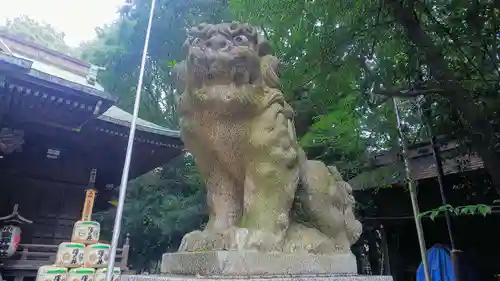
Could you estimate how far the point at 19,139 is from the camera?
557 centimetres

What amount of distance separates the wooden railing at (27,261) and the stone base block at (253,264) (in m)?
4.64

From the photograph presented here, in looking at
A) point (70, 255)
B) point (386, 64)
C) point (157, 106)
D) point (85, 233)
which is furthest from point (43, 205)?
point (386, 64)

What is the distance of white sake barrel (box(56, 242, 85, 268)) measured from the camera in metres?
5.08

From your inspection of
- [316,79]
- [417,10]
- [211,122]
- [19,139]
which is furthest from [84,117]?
[417,10]

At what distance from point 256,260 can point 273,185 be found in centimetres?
39

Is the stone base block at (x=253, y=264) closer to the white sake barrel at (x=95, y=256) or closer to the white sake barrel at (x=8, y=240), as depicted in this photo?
the white sake barrel at (x=95, y=256)

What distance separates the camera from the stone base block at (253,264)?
1.58 meters

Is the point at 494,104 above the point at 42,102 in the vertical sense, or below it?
below

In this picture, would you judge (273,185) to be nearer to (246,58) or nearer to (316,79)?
(246,58)

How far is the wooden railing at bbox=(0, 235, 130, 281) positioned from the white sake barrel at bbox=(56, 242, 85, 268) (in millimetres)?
669

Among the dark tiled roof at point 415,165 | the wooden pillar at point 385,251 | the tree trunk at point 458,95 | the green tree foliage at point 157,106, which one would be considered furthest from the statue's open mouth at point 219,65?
the wooden pillar at point 385,251

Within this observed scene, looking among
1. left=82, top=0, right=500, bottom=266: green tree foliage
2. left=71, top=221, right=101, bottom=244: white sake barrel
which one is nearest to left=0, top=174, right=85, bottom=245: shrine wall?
left=71, top=221, right=101, bottom=244: white sake barrel

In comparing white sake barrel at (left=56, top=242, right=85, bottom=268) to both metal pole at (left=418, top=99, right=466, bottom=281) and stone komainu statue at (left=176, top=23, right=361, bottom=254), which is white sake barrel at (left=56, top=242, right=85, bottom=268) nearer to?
stone komainu statue at (left=176, top=23, right=361, bottom=254)

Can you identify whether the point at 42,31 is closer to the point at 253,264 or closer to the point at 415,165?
the point at 415,165
